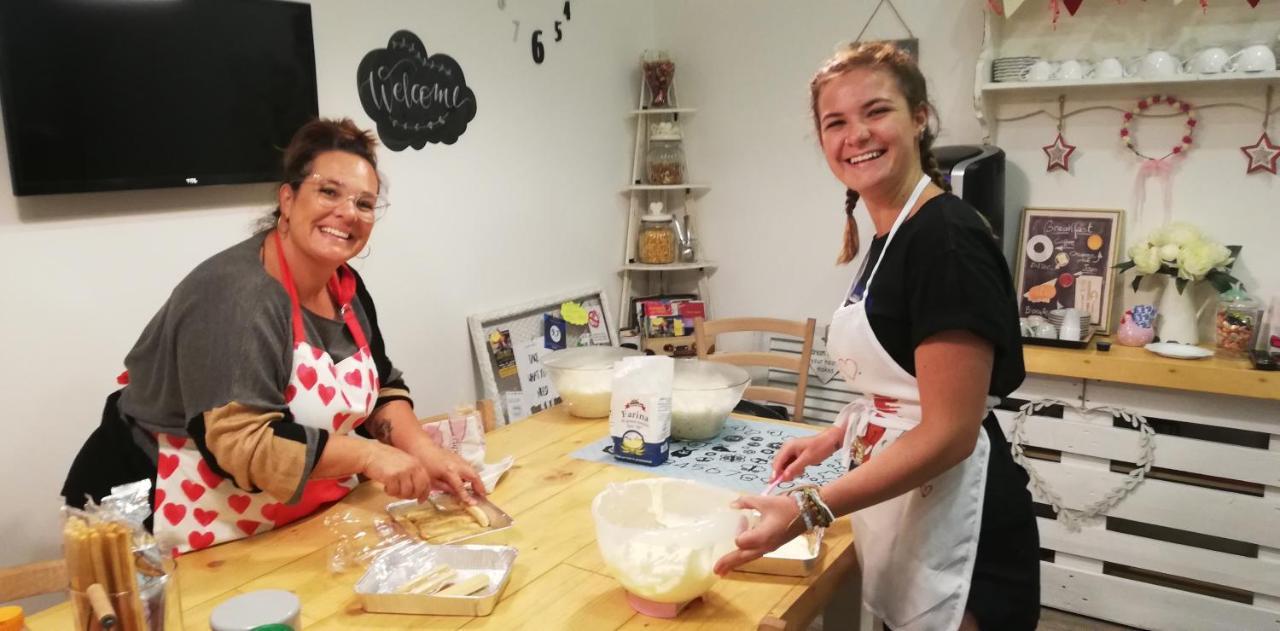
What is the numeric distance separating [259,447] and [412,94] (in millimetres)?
1622

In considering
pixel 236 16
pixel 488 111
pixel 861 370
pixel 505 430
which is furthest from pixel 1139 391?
pixel 236 16

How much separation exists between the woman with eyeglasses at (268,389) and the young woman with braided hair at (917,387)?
0.70 meters

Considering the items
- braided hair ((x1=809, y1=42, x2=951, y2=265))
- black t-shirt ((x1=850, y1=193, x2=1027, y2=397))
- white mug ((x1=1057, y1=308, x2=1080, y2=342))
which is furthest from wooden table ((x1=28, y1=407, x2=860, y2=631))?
white mug ((x1=1057, y1=308, x2=1080, y2=342))

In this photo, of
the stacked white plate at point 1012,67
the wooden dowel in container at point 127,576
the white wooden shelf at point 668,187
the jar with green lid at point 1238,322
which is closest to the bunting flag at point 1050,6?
the stacked white plate at point 1012,67

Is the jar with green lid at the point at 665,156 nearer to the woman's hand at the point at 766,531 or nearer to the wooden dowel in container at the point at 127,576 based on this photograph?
the woman's hand at the point at 766,531

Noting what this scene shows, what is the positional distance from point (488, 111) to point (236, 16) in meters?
0.97

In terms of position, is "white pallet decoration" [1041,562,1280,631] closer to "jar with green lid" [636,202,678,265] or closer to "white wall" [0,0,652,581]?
"jar with green lid" [636,202,678,265]

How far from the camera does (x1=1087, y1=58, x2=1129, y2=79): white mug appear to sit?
8.66ft

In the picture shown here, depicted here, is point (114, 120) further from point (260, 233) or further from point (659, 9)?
point (659, 9)

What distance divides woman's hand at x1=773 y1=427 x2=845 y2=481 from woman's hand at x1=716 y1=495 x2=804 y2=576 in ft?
1.04

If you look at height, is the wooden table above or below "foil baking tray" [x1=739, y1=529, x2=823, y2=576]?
below

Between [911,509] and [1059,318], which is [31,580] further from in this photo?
[1059,318]

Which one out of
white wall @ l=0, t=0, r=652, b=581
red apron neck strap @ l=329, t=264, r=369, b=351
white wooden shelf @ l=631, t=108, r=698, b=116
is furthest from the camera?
white wooden shelf @ l=631, t=108, r=698, b=116

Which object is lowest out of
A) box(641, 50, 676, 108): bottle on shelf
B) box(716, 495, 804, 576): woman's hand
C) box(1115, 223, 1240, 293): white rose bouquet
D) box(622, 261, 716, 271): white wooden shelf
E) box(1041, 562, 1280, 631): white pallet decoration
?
box(1041, 562, 1280, 631): white pallet decoration
